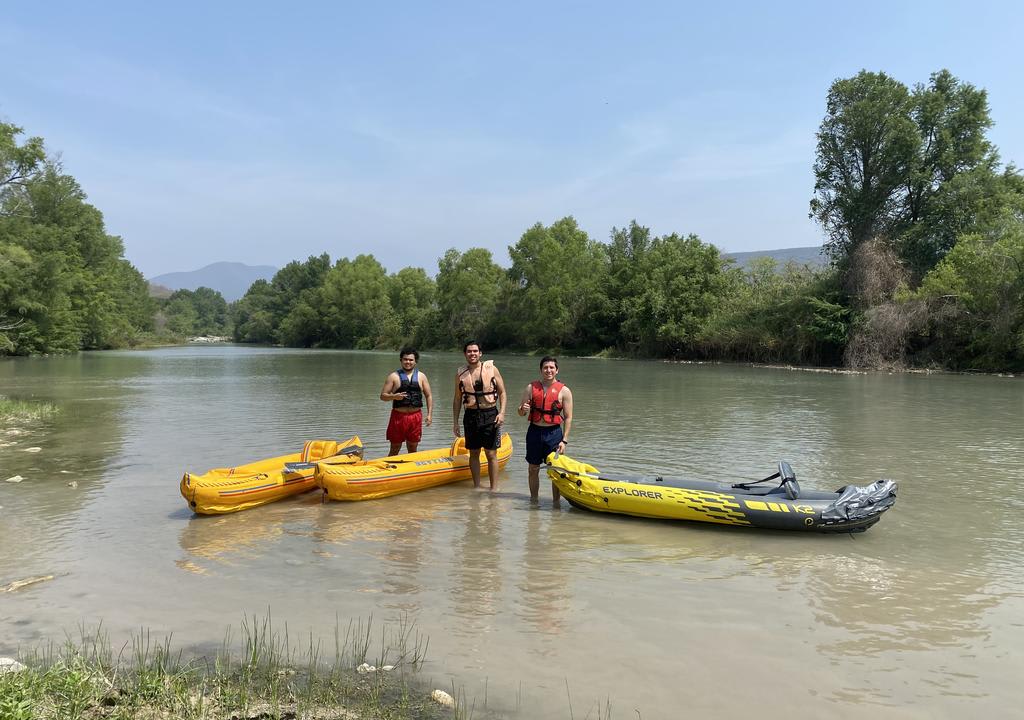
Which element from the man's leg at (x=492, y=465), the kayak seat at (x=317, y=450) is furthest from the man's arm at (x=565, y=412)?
the kayak seat at (x=317, y=450)

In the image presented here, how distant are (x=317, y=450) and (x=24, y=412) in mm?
11236

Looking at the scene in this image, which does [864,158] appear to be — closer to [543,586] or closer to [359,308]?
[543,586]

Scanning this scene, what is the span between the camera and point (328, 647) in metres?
4.67

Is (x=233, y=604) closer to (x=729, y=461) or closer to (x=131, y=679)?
(x=131, y=679)

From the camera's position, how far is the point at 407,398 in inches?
387

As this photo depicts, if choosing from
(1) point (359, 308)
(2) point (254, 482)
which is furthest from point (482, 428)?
(1) point (359, 308)

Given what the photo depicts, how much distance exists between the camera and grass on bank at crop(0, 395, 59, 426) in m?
16.1

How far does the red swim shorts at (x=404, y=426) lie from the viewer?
10.1 m

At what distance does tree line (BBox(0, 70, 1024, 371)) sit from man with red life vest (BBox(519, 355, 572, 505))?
1293 inches

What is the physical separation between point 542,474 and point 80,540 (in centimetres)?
614

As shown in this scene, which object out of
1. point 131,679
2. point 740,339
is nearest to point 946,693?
point 131,679

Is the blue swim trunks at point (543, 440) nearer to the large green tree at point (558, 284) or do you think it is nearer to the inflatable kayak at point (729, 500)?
the inflatable kayak at point (729, 500)

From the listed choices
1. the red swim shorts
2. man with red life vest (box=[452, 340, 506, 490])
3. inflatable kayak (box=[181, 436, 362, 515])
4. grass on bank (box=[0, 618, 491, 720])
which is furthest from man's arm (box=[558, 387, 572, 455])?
grass on bank (box=[0, 618, 491, 720])

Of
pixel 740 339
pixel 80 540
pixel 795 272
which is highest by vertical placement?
pixel 795 272
